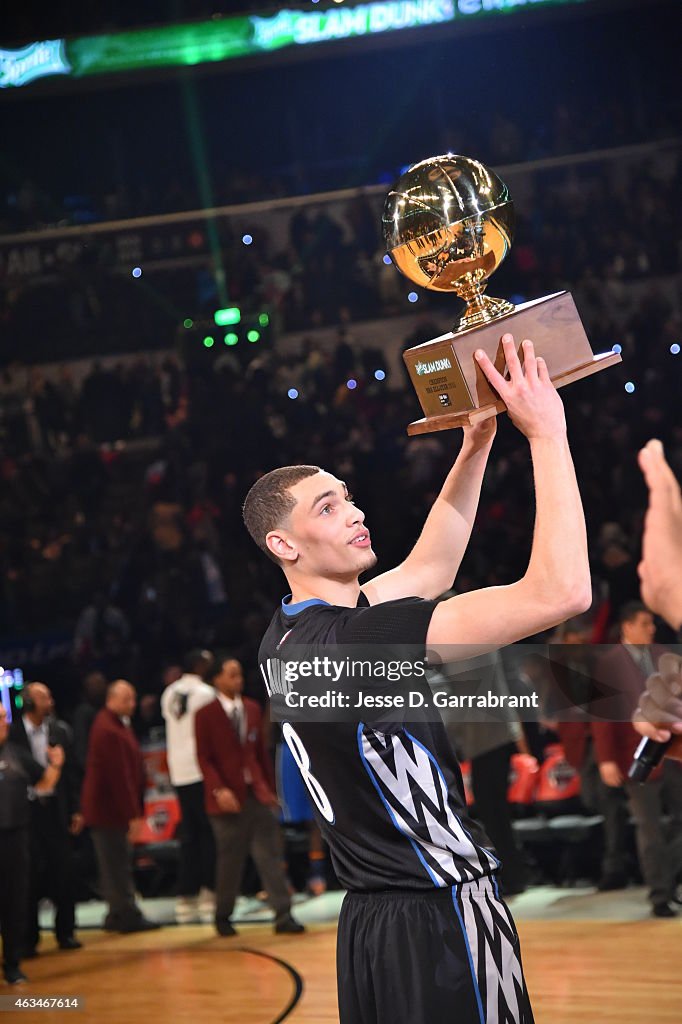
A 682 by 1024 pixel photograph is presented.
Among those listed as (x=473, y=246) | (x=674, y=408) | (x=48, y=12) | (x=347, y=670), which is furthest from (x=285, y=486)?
(x=48, y=12)

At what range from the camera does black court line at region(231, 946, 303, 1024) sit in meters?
5.04

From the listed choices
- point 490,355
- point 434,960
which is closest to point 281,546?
point 490,355

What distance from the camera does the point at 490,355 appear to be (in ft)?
7.26

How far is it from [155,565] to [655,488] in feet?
28.8

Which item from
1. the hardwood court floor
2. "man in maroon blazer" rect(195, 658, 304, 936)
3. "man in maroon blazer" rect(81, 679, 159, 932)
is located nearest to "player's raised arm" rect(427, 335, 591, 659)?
the hardwood court floor

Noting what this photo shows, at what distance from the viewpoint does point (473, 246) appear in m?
2.38

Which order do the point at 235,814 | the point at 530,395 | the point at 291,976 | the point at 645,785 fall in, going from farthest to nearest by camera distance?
the point at 235,814, the point at 645,785, the point at 291,976, the point at 530,395

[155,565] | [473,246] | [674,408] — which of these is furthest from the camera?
[155,565]

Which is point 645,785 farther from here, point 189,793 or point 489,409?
point 489,409

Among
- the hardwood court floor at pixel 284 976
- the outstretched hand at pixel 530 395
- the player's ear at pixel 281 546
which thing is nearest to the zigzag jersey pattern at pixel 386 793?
the player's ear at pixel 281 546

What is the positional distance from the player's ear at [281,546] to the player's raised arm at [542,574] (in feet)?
1.46

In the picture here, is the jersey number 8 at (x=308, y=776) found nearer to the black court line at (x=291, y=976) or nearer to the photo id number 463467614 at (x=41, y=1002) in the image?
the black court line at (x=291, y=976)

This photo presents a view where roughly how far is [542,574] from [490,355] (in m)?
0.52

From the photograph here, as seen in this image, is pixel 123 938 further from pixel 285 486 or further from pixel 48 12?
pixel 48 12
